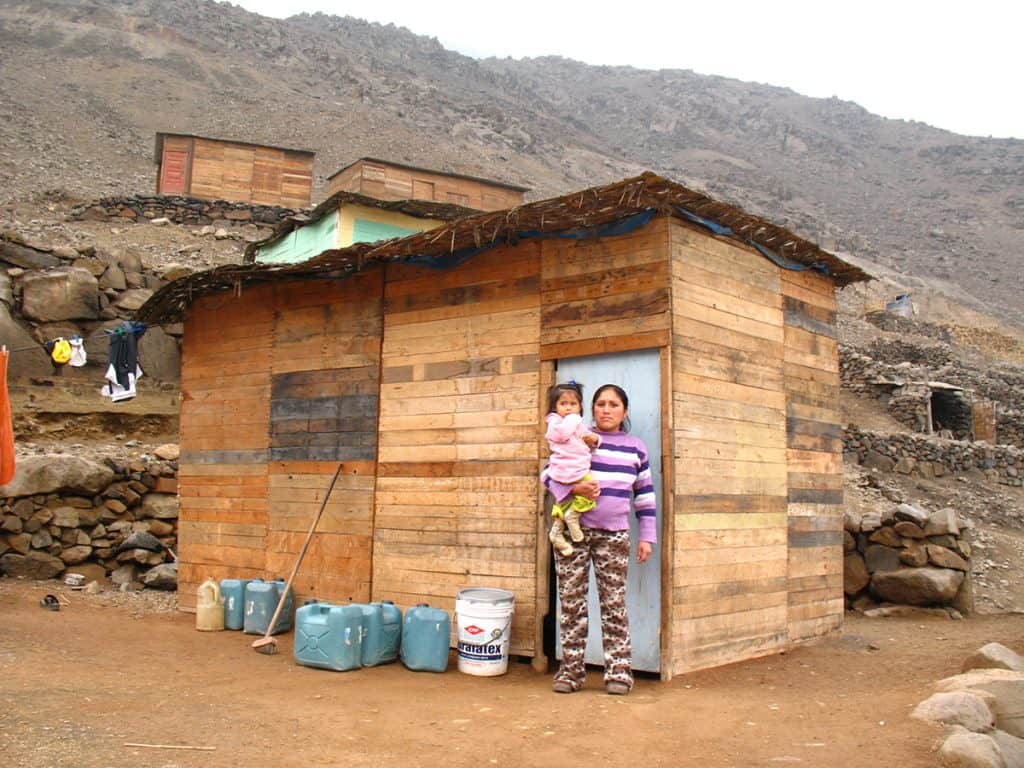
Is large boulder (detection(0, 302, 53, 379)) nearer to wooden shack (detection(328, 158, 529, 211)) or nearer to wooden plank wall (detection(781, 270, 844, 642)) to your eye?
wooden shack (detection(328, 158, 529, 211))

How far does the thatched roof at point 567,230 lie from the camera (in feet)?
19.5

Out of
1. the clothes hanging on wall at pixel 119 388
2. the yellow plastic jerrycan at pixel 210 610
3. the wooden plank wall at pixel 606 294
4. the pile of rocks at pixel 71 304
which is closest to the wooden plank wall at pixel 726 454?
the wooden plank wall at pixel 606 294

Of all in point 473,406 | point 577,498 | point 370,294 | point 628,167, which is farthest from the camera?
point 628,167

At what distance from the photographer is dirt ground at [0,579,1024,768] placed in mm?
4188

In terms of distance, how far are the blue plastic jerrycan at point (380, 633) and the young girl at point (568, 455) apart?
5.71 ft

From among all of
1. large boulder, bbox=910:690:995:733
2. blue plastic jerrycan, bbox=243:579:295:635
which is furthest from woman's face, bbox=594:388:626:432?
blue plastic jerrycan, bbox=243:579:295:635

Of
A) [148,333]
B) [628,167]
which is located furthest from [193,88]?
[148,333]

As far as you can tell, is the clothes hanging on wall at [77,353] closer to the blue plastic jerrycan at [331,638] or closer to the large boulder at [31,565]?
the large boulder at [31,565]

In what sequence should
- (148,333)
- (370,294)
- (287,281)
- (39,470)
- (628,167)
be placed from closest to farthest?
(370,294)
(287,281)
(39,470)
(148,333)
(628,167)

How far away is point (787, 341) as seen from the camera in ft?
24.2

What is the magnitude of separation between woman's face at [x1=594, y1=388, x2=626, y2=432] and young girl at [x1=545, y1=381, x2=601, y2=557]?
0.46 ft

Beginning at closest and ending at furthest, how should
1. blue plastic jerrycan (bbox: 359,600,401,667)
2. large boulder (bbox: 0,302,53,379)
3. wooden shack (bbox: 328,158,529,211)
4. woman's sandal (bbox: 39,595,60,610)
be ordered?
blue plastic jerrycan (bbox: 359,600,401,667) < woman's sandal (bbox: 39,595,60,610) < large boulder (bbox: 0,302,53,379) < wooden shack (bbox: 328,158,529,211)

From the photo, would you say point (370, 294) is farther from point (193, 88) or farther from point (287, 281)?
point (193, 88)

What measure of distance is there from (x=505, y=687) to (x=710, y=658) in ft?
4.94
